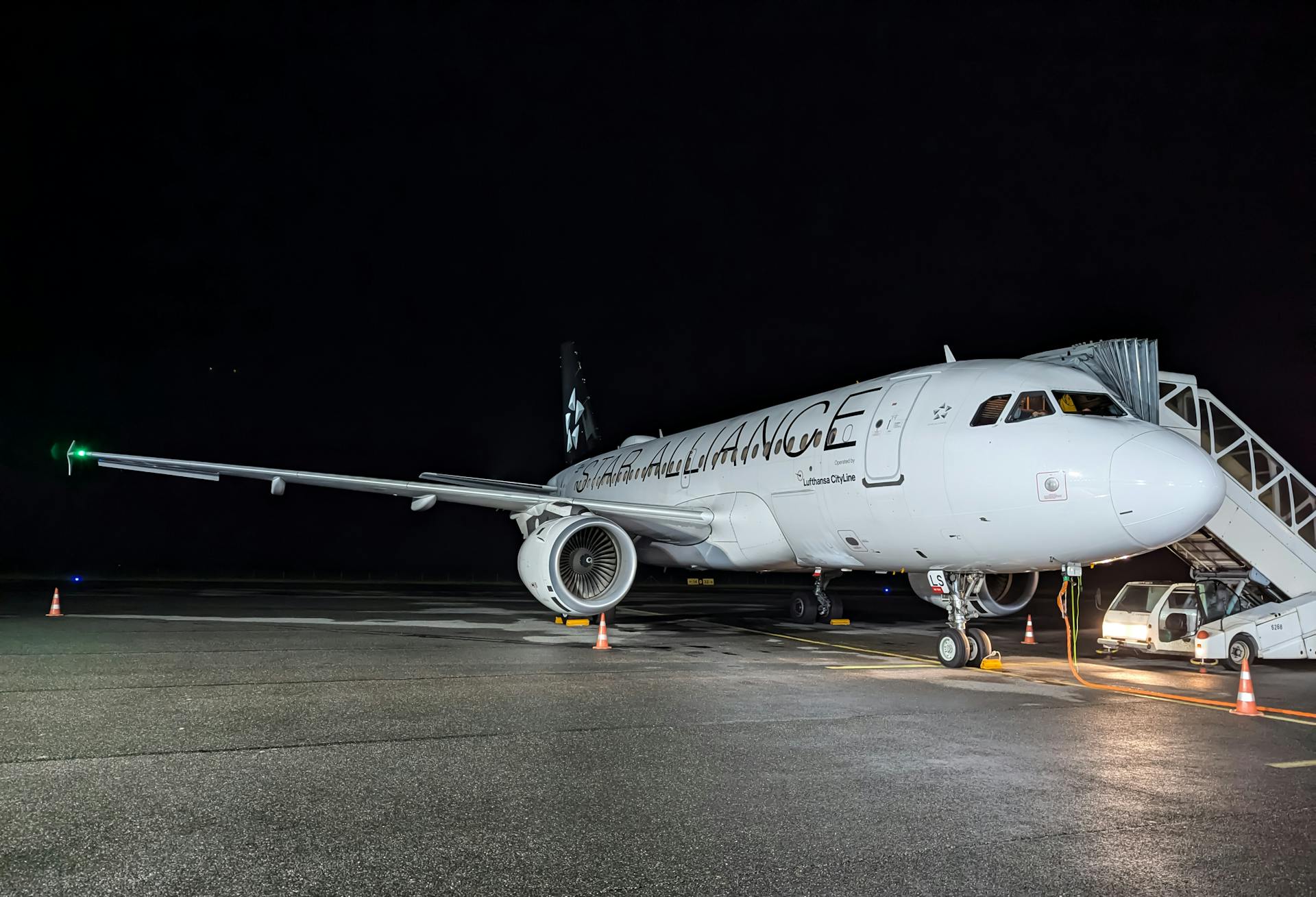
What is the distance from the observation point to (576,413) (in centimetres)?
2995

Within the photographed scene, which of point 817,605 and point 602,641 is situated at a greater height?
point 817,605

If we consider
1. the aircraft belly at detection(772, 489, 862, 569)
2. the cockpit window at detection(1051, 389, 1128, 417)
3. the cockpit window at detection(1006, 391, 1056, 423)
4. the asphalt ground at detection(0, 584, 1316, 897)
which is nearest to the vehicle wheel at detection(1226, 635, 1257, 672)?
the asphalt ground at detection(0, 584, 1316, 897)

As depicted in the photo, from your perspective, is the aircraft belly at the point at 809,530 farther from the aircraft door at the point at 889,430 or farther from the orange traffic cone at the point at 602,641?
the orange traffic cone at the point at 602,641

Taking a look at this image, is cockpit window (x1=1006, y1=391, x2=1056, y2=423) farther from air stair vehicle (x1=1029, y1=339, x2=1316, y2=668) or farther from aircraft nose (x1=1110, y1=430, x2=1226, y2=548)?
air stair vehicle (x1=1029, y1=339, x2=1316, y2=668)

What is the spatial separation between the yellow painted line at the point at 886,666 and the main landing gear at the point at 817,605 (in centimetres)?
625

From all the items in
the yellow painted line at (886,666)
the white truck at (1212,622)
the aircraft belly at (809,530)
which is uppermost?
the aircraft belly at (809,530)

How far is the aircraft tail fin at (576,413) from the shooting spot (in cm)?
2917

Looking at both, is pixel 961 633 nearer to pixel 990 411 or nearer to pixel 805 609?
pixel 990 411

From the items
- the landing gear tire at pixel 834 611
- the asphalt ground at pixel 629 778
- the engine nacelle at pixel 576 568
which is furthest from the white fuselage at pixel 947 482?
the landing gear tire at pixel 834 611

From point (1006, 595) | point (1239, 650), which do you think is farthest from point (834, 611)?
point (1239, 650)

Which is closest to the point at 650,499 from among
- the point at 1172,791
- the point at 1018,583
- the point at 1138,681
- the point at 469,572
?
the point at 1018,583

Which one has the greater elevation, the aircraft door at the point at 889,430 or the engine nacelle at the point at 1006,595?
the aircraft door at the point at 889,430

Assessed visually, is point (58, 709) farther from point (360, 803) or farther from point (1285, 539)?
point (1285, 539)

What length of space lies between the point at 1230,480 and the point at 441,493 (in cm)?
1292
